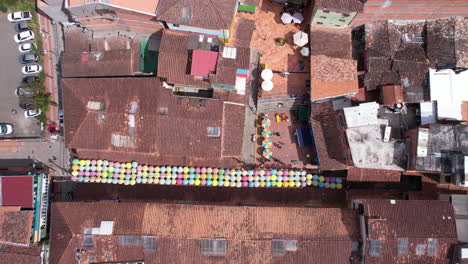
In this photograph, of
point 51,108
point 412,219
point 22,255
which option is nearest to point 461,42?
point 412,219

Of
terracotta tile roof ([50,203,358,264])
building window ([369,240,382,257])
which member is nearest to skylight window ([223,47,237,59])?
terracotta tile roof ([50,203,358,264])

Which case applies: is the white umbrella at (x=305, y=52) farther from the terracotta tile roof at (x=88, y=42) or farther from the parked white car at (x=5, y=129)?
the parked white car at (x=5, y=129)

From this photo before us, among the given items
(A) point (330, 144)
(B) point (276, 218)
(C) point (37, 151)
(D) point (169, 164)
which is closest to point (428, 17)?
(A) point (330, 144)

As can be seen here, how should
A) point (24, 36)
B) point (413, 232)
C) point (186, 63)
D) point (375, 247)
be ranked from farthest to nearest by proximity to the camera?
point (24, 36)
point (186, 63)
point (375, 247)
point (413, 232)

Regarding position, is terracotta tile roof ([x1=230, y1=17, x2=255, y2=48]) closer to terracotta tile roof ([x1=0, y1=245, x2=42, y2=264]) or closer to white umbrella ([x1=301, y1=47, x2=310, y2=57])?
white umbrella ([x1=301, y1=47, x2=310, y2=57])

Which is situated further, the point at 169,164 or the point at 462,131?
the point at 169,164

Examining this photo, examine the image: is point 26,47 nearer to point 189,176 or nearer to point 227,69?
point 189,176

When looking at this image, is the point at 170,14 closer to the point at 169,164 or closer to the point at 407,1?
the point at 169,164
